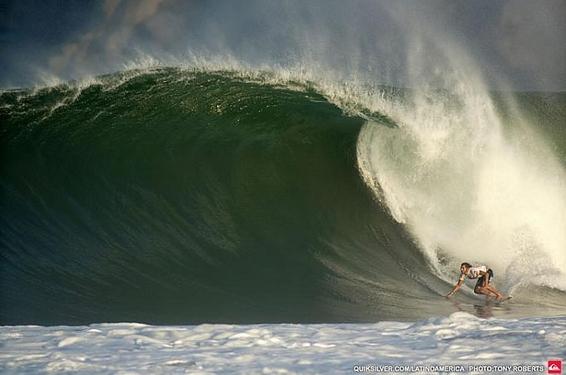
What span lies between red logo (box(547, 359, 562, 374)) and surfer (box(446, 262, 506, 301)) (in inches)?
112

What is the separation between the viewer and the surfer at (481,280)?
22.4 feet

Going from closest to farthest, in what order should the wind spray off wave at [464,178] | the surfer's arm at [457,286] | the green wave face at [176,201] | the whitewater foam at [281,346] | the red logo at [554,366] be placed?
the red logo at [554,366]
the whitewater foam at [281,346]
the green wave face at [176,201]
the surfer's arm at [457,286]
the wind spray off wave at [464,178]

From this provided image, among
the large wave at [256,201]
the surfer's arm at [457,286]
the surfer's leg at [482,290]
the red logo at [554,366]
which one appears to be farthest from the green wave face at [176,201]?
the red logo at [554,366]

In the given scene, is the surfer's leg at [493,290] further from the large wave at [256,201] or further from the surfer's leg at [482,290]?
the large wave at [256,201]

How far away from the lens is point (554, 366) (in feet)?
12.8

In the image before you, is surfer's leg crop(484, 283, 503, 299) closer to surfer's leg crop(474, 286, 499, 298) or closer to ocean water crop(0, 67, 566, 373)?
surfer's leg crop(474, 286, 499, 298)

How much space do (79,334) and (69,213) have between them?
150 inches

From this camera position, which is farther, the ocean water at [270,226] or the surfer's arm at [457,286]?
the surfer's arm at [457,286]

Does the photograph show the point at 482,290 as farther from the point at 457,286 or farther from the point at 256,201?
the point at 256,201

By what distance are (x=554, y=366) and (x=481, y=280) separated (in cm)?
303

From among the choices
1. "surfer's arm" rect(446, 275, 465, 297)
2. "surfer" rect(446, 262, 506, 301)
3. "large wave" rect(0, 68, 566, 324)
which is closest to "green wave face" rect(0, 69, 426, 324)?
"large wave" rect(0, 68, 566, 324)

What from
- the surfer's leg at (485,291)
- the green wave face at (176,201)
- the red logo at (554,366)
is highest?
the green wave face at (176,201)

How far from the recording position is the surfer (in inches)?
269

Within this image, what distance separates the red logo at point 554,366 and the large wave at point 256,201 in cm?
205
